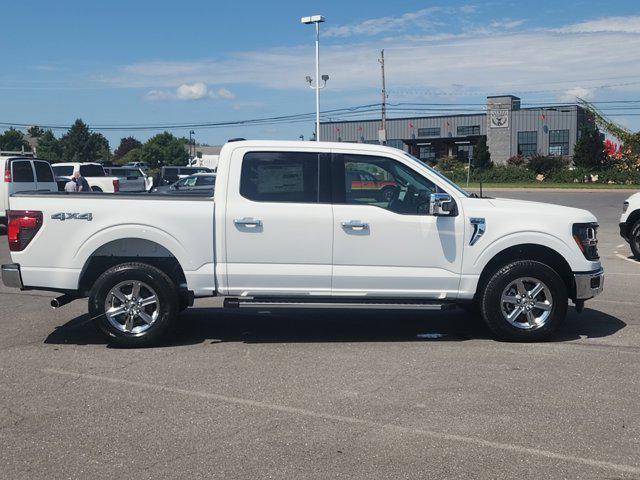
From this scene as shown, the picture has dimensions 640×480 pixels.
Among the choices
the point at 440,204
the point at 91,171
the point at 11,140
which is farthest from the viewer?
the point at 11,140

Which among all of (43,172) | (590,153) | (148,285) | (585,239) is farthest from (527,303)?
(590,153)

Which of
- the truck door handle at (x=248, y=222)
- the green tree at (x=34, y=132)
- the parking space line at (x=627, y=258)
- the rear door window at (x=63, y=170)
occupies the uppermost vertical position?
the green tree at (x=34, y=132)

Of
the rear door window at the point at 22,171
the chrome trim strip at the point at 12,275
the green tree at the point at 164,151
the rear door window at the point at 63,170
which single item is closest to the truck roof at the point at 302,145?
the chrome trim strip at the point at 12,275

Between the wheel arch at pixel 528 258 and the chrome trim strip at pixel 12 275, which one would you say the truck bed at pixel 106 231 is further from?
the wheel arch at pixel 528 258

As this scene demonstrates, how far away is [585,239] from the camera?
718cm

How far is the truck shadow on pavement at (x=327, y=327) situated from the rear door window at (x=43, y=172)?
1207 cm

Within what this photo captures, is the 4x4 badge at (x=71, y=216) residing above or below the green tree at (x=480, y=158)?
below

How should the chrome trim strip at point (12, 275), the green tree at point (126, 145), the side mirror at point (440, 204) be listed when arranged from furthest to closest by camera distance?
the green tree at point (126, 145)
the chrome trim strip at point (12, 275)
the side mirror at point (440, 204)

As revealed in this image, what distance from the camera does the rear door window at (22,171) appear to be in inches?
723

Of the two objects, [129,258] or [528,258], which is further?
[528,258]

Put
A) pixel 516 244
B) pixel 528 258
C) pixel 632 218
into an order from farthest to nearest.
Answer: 1. pixel 632 218
2. pixel 528 258
3. pixel 516 244

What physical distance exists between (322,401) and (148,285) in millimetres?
2411

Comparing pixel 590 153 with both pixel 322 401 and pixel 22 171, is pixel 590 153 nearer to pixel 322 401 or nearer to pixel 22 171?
pixel 22 171

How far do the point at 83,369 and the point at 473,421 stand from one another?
3.49 metres
